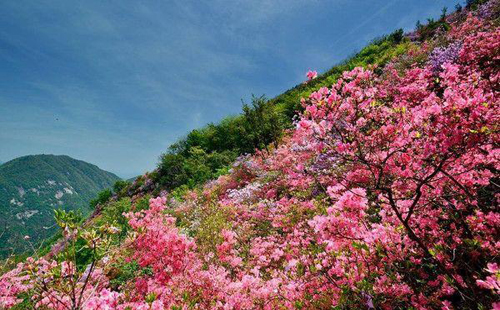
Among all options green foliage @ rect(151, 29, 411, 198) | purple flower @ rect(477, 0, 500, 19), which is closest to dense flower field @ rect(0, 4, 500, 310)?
green foliage @ rect(151, 29, 411, 198)

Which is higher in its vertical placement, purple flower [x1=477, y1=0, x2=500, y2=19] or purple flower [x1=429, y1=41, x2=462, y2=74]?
purple flower [x1=477, y1=0, x2=500, y2=19]

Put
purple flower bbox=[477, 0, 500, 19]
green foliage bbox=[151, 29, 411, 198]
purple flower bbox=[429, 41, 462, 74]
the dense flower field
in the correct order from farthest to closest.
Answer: green foliage bbox=[151, 29, 411, 198] → purple flower bbox=[477, 0, 500, 19] → purple flower bbox=[429, 41, 462, 74] → the dense flower field

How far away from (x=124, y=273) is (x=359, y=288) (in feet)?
23.7

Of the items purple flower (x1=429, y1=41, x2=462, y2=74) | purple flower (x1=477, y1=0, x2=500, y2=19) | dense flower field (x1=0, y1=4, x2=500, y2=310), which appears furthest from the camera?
purple flower (x1=477, y1=0, x2=500, y2=19)

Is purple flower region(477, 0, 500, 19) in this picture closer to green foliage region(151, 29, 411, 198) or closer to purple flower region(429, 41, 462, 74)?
green foliage region(151, 29, 411, 198)

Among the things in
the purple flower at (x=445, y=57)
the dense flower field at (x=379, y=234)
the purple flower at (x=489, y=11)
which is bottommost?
the dense flower field at (x=379, y=234)

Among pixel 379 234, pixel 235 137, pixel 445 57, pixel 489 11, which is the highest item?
pixel 489 11

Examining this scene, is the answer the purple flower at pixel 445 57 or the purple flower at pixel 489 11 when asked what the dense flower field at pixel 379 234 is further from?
the purple flower at pixel 489 11

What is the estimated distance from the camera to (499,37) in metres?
7.22

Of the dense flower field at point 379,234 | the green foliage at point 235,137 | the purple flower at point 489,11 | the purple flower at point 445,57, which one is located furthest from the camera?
the green foliage at point 235,137

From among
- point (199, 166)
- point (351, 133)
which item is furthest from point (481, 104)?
point (199, 166)

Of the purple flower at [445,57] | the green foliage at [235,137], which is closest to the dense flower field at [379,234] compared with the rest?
the purple flower at [445,57]

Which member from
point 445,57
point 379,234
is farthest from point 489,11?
point 379,234

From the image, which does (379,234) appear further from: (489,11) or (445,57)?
(489,11)
